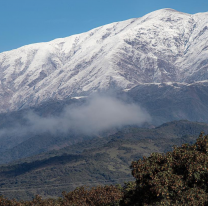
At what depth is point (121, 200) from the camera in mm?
116875

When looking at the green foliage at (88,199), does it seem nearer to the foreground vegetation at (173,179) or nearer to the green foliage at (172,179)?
the foreground vegetation at (173,179)

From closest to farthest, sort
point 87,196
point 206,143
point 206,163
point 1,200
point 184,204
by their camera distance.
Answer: point 184,204
point 206,163
point 206,143
point 1,200
point 87,196

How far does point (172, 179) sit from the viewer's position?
102250mm

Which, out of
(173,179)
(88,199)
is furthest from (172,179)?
(88,199)

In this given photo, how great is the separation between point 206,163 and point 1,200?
2067 inches

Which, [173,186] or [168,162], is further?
[168,162]

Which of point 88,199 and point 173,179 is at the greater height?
point 173,179

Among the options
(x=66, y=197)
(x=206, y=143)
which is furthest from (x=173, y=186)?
(x=66, y=197)

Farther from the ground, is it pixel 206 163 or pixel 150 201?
pixel 206 163

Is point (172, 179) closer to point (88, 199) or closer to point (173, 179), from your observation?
point (173, 179)

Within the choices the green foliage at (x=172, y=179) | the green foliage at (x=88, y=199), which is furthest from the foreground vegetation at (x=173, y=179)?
the green foliage at (x=88, y=199)

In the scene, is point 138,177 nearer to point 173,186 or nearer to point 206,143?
point 173,186

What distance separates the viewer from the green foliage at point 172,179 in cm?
9981

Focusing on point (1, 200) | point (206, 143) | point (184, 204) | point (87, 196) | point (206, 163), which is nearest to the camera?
point (184, 204)
